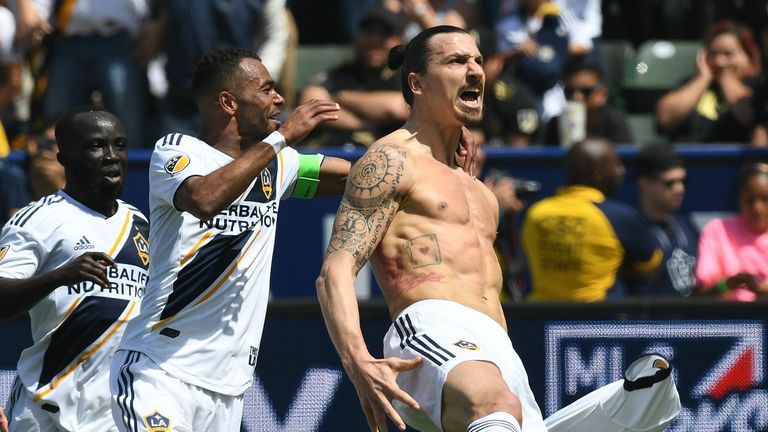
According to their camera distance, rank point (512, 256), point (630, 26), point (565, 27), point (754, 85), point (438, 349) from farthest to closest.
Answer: point (630, 26)
point (565, 27)
point (754, 85)
point (512, 256)
point (438, 349)

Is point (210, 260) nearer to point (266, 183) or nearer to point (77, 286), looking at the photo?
point (266, 183)

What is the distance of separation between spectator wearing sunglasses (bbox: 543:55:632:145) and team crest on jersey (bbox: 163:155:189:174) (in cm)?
504

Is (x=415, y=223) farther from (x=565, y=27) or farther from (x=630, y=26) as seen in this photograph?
(x=630, y=26)

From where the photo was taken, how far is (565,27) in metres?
11.2

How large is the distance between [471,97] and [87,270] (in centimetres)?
167

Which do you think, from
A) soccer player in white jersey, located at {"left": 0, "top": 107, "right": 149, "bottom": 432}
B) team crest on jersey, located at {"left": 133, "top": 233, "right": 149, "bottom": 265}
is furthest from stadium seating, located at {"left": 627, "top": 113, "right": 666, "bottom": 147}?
soccer player in white jersey, located at {"left": 0, "top": 107, "right": 149, "bottom": 432}

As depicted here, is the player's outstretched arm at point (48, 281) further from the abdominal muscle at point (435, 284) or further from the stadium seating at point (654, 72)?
the stadium seating at point (654, 72)

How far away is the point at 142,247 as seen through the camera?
606 cm

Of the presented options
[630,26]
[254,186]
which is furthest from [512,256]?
[630,26]

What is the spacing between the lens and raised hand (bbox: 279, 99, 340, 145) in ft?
17.6

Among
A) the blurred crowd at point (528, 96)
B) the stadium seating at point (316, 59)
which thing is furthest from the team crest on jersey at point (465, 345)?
the stadium seating at point (316, 59)

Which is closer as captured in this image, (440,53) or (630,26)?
(440,53)

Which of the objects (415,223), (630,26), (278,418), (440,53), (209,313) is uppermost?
(630,26)

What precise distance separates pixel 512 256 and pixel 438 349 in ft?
12.6
